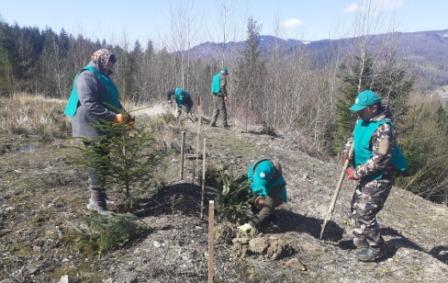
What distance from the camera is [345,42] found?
18.4 m

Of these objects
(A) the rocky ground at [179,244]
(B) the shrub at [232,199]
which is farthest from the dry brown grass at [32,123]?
(B) the shrub at [232,199]

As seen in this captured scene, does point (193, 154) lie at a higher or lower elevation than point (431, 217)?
higher

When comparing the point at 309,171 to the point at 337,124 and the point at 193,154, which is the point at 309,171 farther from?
the point at 337,124

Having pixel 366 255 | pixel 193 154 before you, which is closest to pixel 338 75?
pixel 193 154

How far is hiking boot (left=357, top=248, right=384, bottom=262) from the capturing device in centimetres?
398

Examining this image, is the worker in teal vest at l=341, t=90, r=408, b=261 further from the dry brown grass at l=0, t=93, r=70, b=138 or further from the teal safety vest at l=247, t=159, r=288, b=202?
the dry brown grass at l=0, t=93, r=70, b=138

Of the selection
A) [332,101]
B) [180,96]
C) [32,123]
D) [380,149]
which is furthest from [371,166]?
[332,101]

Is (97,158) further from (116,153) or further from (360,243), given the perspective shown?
(360,243)

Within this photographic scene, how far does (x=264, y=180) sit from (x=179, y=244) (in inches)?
49.9

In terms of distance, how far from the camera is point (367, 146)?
386cm

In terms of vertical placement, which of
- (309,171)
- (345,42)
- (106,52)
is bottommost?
(309,171)

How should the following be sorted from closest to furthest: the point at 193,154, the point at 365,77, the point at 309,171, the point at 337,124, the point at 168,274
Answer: the point at 168,274
the point at 193,154
the point at 309,171
the point at 365,77
the point at 337,124

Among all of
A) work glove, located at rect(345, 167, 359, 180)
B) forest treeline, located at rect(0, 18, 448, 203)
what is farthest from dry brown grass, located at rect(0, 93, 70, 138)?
work glove, located at rect(345, 167, 359, 180)

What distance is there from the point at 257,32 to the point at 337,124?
14633 millimetres
